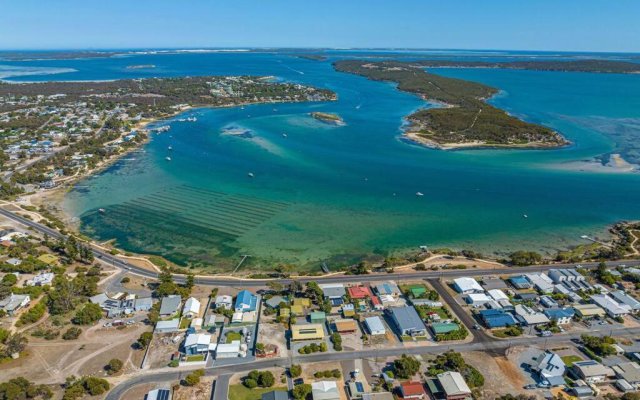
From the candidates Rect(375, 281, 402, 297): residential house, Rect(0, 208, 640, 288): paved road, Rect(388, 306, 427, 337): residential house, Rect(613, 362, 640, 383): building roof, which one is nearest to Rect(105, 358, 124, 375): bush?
Rect(0, 208, 640, 288): paved road

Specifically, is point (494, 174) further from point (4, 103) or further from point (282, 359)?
point (4, 103)

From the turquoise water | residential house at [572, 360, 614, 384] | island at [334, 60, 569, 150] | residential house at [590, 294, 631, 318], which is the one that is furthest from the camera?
island at [334, 60, 569, 150]

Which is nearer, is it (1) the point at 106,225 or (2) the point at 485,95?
(1) the point at 106,225

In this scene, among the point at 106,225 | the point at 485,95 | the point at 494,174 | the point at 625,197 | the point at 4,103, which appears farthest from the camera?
the point at 485,95

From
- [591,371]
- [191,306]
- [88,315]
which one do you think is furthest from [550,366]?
[88,315]

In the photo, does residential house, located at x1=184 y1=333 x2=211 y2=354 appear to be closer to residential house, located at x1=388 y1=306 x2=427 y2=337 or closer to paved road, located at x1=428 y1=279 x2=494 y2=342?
residential house, located at x1=388 y1=306 x2=427 y2=337

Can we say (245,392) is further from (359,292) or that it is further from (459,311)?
(459,311)

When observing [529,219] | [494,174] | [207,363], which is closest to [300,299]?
[207,363]
